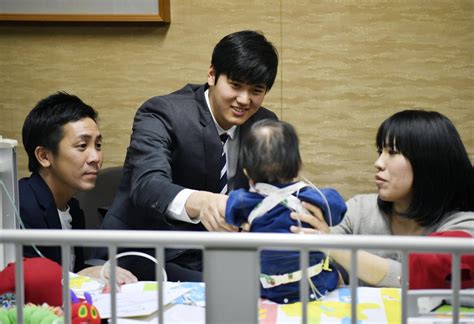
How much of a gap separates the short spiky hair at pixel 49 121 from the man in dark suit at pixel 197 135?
0.23 m

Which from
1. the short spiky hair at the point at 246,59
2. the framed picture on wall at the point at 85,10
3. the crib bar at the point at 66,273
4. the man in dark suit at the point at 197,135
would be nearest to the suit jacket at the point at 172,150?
the man in dark suit at the point at 197,135

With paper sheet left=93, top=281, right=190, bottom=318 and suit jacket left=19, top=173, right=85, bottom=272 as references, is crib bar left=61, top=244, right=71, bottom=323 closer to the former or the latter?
paper sheet left=93, top=281, right=190, bottom=318

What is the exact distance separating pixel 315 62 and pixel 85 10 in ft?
3.01

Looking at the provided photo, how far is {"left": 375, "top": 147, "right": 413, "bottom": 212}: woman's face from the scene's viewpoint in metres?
1.51

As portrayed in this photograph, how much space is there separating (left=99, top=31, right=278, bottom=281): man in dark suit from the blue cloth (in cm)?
36

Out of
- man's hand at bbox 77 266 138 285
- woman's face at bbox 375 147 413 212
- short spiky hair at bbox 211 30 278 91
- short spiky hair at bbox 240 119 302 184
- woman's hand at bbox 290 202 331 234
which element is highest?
short spiky hair at bbox 211 30 278 91

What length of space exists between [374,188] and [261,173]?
1.60 metres

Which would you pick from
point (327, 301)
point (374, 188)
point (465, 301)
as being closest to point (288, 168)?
point (327, 301)

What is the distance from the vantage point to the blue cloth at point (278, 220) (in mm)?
1212

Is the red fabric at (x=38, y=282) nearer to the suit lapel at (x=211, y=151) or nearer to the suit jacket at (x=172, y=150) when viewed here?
the suit jacket at (x=172, y=150)

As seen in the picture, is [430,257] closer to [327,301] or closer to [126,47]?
[327,301]

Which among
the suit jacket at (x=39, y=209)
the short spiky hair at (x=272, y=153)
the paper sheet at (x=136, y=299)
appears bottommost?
the paper sheet at (x=136, y=299)

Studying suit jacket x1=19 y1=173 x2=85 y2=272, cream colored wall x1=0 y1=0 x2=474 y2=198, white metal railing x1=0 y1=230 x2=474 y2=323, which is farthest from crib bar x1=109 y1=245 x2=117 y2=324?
cream colored wall x1=0 y1=0 x2=474 y2=198

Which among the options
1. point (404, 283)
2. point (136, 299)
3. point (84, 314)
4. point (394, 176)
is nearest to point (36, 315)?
point (84, 314)
